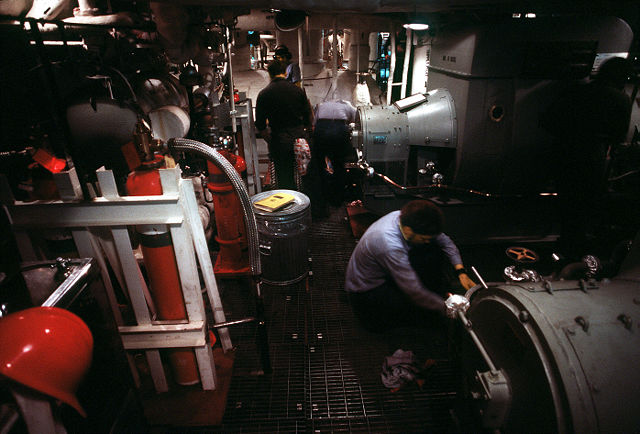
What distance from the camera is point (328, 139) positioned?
5.73m

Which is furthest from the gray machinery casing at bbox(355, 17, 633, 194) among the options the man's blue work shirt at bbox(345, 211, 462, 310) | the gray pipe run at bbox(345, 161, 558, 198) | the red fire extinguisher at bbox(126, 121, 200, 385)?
the red fire extinguisher at bbox(126, 121, 200, 385)

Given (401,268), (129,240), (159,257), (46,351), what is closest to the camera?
(46,351)

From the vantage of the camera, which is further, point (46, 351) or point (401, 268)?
point (401, 268)

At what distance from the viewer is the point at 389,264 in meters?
3.10

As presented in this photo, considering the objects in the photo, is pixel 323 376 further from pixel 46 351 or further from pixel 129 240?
pixel 46 351

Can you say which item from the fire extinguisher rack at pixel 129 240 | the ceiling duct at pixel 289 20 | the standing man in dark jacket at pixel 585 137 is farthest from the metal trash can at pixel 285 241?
the standing man in dark jacket at pixel 585 137

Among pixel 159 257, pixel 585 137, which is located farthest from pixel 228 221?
pixel 585 137

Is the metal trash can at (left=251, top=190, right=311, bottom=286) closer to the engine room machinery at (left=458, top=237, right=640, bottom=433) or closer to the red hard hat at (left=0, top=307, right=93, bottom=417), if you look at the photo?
the engine room machinery at (left=458, top=237, right=640, bottom=433)

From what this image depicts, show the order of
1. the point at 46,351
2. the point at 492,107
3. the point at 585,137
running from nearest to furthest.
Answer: the point at 46,351, the point at 585,137, the point at 492,107

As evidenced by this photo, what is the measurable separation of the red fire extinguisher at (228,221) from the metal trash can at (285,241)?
0.98 feet

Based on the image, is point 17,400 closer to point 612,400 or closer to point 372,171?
point 612,400

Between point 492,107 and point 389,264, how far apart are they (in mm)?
2755

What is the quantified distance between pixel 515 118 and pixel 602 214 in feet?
6.12

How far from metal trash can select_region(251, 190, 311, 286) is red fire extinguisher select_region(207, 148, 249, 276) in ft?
0.98
